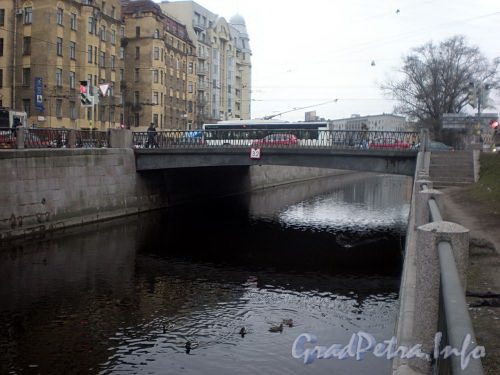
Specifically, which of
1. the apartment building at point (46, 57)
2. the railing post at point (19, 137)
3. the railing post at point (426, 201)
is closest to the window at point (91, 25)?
the apartment building at point (46, 57)

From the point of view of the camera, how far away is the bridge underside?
28.5 m

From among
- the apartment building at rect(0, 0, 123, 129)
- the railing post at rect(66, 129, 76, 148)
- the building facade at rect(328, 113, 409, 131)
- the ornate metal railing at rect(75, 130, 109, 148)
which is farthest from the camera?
the building facade at rect(328, 113, 409, 131)

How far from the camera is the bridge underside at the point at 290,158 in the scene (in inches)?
1122

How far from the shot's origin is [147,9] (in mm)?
68125

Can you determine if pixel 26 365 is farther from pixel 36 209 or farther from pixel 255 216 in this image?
pixel 255 216

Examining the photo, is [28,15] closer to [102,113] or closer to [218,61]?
[102,113]

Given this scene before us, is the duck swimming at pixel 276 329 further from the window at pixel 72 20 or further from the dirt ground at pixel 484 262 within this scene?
the window at pixel 72 20

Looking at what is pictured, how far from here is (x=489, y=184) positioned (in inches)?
869

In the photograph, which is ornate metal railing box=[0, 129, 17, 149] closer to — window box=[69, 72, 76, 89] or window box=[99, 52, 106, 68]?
window box=[69, 72, 76, 89]

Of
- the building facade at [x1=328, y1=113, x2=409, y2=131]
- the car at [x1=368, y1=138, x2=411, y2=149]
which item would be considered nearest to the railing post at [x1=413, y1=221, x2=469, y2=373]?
the car at [x1=368, y1=138, x2=411, y2=149]

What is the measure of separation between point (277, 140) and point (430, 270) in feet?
84.0

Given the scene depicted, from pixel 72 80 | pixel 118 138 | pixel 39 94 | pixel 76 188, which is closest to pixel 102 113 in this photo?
pixel 72 80

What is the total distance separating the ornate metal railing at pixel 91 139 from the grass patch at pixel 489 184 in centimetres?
2025

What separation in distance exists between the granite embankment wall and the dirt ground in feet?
57.7
